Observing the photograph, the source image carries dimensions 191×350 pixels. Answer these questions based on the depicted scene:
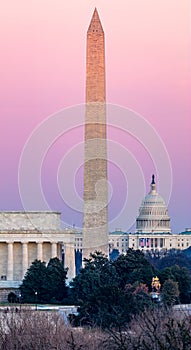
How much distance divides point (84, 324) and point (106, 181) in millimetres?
22458

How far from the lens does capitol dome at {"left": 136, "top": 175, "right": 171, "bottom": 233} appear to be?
183m

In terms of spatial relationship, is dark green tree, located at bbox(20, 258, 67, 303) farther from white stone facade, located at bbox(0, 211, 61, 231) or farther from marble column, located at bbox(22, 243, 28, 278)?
white stone facade, located at bbox(0, 211, 61, 231)

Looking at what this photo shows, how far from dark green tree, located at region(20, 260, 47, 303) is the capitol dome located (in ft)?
292

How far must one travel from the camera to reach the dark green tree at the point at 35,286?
87500 mm

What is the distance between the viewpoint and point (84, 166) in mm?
90875

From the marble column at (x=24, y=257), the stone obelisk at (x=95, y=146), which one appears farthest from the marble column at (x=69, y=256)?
the stone obelisk at (x=95, y=146)

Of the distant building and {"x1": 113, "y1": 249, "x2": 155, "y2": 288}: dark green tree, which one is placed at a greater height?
the distant building

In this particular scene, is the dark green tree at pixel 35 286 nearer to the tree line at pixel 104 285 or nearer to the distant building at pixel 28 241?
the tree line at pixel 104 285

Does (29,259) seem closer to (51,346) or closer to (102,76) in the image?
(102,76)

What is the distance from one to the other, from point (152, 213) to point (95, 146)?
102m

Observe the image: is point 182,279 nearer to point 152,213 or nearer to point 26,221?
point 26,221

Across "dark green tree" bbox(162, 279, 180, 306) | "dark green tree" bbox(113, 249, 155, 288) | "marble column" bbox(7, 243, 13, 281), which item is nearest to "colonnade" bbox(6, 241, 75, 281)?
"marble column" bbox(7, 243, 13, 281)

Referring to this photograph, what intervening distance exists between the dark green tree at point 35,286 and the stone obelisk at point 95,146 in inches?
146

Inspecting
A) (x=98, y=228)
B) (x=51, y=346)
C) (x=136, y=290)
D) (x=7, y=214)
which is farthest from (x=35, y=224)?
(x=51, y=346)
